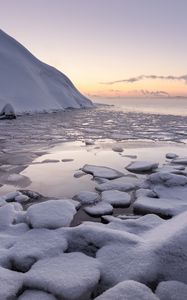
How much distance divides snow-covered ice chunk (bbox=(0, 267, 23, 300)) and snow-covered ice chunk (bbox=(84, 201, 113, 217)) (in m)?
1.98

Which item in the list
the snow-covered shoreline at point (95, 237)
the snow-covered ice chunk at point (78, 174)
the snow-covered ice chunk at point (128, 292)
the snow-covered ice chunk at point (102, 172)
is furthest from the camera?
the snow-covered ice chunk at point (78, 174)

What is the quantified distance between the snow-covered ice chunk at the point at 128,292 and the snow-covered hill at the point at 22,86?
30.6 meters

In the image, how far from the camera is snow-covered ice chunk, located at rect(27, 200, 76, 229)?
13.1 feet

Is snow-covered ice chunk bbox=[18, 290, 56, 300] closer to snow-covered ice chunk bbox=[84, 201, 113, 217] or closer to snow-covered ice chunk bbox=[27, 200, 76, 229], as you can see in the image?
snow-covered ice chunk bbox=[27, 200, 76, 229]

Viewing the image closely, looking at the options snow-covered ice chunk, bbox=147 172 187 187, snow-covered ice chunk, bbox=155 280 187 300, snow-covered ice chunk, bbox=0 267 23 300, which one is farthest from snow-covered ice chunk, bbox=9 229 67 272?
snow-covered ice chunk, bbox=147 172 187 187

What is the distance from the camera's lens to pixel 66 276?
2.93 metres

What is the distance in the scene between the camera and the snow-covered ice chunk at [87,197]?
539 cm

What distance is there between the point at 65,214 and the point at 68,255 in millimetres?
986

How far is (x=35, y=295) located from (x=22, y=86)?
1745 inches

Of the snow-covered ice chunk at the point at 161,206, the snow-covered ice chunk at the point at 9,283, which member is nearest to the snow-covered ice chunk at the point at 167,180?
the snow-covered ice chunk at the point at 161,206

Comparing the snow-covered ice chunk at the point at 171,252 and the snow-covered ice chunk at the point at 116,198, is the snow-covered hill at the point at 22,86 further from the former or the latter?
the snow-covered ice chunk at the point at 171,252

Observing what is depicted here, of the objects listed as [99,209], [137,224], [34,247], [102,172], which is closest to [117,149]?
[102,172]

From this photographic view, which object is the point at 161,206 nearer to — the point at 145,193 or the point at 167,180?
the point at 145,193

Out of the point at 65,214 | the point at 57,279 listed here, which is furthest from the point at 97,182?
the point at 57,279
